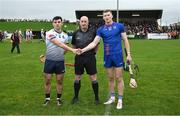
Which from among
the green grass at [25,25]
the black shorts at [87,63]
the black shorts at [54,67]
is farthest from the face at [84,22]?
the green grass at [25,25]

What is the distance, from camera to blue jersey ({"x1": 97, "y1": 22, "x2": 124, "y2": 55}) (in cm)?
976

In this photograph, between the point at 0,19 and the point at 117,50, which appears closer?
the point at 117,50

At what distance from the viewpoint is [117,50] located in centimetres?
984

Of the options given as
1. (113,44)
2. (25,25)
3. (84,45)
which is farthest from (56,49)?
(25,25)

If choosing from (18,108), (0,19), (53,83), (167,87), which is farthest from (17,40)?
(0,19)

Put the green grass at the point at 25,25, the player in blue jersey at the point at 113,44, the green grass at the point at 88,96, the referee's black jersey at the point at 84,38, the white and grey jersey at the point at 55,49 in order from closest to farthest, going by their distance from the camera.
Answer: the green grass at the point at 88,96, the player in blue jersey at the point at 113,44, the white and grey jersey at the point at 55,49, the referee's black jersey at the point at 84,38, the green grass at the point at 25,25

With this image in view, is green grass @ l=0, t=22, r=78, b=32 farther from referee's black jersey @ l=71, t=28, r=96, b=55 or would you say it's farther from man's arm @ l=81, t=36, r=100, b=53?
man's arm @ l=81, t=36, r=100, b=53

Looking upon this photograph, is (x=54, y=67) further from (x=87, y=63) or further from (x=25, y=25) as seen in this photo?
(x=25, y=25)

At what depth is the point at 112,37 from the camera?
978 centimetres

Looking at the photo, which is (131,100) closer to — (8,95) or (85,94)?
(85,94)

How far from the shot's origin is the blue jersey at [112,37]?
9.76 meters

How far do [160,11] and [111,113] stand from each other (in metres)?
75.5

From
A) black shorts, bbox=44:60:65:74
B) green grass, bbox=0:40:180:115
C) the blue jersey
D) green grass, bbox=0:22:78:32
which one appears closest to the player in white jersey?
black shorts, bbox=44:60:65:74

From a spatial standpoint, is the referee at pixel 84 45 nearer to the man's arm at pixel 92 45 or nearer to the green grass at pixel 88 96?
the man's arm at pixel 92 45
